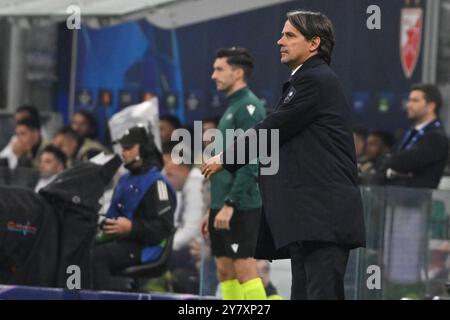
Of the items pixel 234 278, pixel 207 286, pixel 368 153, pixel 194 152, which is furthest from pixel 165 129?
pixel 234 278

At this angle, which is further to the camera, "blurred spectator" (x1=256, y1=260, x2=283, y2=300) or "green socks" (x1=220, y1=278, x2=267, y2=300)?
"blurred spectator" (x1=256, y1=260, x2=283, y2=300)

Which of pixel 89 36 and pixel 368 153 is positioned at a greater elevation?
pixel 89 36

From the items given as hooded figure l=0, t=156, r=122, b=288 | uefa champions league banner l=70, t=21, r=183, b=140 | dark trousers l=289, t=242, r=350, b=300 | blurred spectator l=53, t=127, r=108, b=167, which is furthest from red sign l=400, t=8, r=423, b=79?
dark trousers l=289, t=242, r=350, b=300

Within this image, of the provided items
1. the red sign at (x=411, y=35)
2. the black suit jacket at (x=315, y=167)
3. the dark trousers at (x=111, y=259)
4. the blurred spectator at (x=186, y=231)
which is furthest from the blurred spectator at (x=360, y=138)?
the black suit jacket at (x=315, y=167)

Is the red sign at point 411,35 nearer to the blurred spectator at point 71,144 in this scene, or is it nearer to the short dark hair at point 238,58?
the blurred spectator at point 71,144

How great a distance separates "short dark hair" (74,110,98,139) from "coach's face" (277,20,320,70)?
315 inches

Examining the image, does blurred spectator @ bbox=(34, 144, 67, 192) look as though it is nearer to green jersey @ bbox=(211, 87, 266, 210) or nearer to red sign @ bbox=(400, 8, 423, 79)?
red sign @ bbox=(400, 8, 423, 79)

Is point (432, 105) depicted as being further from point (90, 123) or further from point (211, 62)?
point (90, 123)

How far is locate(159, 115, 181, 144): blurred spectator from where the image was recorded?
1469 cm

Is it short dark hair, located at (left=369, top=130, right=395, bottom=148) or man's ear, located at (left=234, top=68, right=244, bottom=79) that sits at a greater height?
man's ear, located at (left=234, top=68, right=244, bottom=79)

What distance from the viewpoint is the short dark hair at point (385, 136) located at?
1440 cm

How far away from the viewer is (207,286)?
38.6 ft
